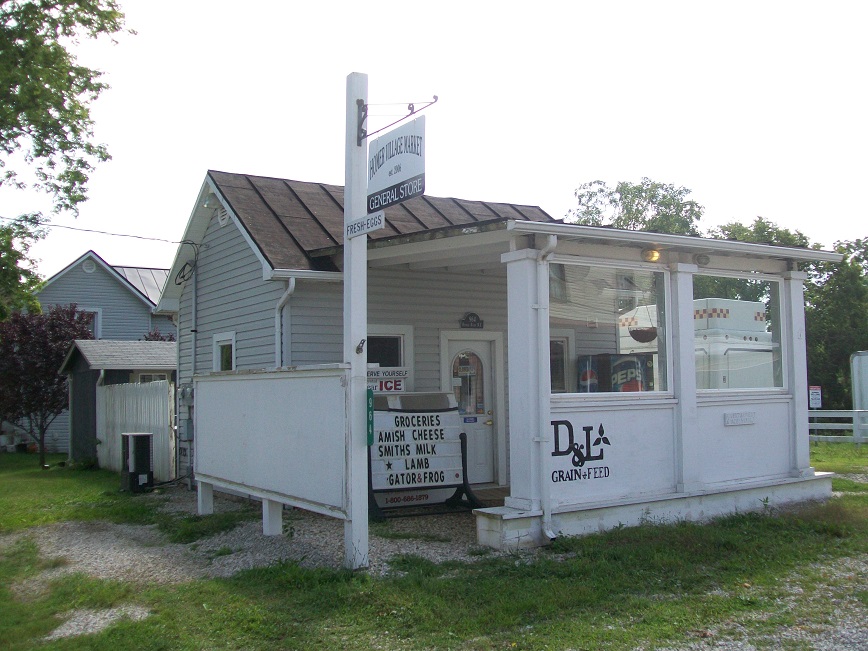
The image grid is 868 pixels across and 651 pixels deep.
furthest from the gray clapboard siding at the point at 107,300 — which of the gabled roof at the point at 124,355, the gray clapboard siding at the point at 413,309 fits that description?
the gray clapboard siding at the point at 413,309

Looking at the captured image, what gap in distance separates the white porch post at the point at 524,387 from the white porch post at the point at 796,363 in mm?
4389

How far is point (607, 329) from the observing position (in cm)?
932

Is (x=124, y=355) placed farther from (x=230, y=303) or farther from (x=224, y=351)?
(x=230, y=303)

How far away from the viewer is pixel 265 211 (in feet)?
39.9

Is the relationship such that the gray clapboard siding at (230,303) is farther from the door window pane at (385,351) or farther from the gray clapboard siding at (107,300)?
the gray clapboard siding at (107,300)

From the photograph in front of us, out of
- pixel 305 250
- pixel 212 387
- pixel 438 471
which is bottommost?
pixel 438 471

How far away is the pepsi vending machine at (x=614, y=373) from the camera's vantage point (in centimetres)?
903

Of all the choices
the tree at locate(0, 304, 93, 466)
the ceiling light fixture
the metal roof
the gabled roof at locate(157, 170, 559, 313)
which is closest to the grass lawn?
the ceiling light fixture

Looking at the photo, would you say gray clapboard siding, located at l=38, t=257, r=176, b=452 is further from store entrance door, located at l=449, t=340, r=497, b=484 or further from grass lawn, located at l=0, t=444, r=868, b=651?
grass lawn, located at l=0, t=444, r=868, b=651

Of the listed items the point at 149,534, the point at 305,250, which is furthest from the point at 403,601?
the point at 305,250

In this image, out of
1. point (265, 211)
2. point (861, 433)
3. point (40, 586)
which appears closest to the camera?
point (40, 586)

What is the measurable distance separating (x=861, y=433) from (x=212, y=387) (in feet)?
54.9

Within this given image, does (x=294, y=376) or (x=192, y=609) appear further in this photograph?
(x=294, y=376)

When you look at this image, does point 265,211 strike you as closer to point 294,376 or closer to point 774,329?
point 294,376
